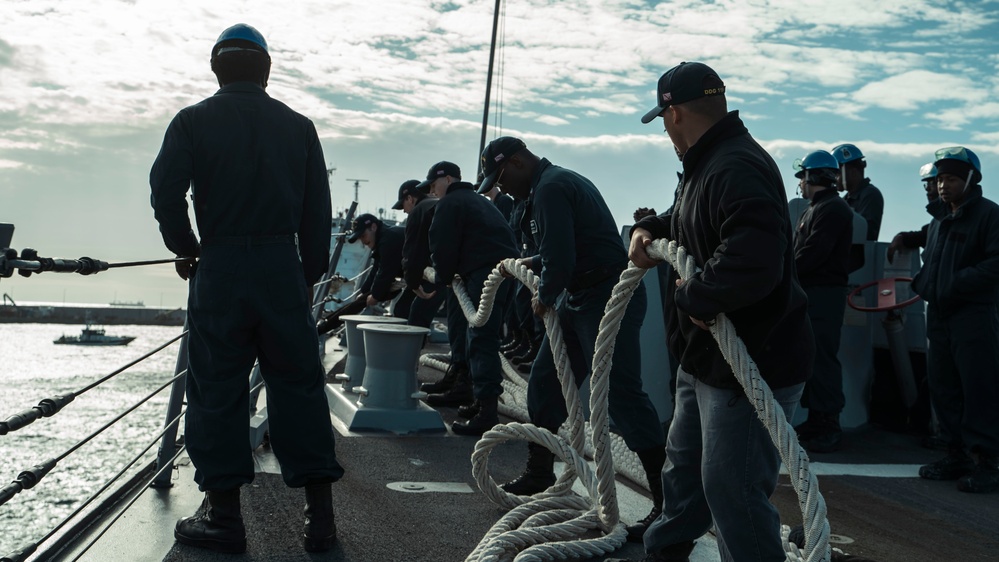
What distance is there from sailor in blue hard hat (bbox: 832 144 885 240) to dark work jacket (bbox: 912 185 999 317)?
1543mm

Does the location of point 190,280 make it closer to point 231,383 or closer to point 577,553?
point 231,383

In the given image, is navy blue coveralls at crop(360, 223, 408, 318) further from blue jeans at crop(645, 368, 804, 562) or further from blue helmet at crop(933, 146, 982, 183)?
blue jeans at crop(645, 368, 804, 562)

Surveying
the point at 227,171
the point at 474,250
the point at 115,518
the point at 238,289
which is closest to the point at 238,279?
the point at 238,289

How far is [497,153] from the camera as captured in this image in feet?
13.8

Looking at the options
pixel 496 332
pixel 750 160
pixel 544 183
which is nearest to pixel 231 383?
pixel 544 183

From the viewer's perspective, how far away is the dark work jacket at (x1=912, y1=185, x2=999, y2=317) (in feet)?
16.7

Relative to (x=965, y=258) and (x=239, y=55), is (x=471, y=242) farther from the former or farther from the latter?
(x=965, y=258)

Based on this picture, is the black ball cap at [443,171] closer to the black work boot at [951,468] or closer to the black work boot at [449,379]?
the black work boot at [449,379]

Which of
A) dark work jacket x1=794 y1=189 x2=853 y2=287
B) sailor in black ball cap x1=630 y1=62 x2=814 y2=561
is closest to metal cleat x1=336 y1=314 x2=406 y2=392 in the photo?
dark work jacket x1=794 y1=189 x2=853 y2=287

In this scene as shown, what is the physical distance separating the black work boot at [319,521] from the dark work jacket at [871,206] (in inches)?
207

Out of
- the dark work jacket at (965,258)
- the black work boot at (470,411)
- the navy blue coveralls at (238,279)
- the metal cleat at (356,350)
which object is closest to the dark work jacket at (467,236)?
the metal cleat at (356,350)

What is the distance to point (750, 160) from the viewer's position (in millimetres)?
2307

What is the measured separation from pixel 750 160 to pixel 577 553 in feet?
5.47

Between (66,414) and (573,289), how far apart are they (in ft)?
137
